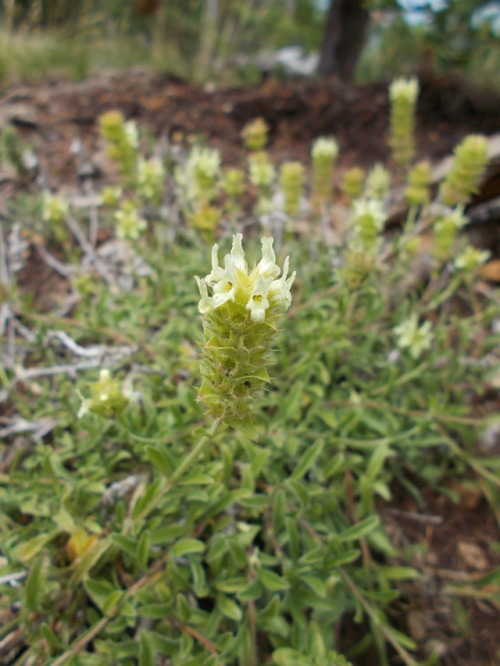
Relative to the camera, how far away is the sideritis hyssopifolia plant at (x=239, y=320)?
135 centimetres

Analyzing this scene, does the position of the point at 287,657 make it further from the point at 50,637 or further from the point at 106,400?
the point at 106,400

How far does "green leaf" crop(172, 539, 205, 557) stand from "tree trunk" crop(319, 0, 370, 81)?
5.22m

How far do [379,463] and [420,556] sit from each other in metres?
0.66

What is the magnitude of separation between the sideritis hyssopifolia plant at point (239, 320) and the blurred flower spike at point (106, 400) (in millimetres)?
649

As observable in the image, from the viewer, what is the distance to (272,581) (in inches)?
81.1

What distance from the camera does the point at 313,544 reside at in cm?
225

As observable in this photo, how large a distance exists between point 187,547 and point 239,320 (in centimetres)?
112

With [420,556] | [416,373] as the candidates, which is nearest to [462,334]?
[416,373]

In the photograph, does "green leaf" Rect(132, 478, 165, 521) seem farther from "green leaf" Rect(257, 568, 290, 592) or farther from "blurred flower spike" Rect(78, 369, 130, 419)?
"green leaf" Rect(257, 568, 290, 592)

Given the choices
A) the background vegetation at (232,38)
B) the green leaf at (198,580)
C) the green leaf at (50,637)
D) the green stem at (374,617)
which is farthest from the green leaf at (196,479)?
the background vegetation at (232,38)

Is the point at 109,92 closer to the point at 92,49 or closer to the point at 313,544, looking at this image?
the point at 313,544

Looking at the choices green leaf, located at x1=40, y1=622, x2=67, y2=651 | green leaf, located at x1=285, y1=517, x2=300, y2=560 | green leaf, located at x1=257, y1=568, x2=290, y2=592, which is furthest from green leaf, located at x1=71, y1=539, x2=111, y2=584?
green leaf, located at x1=285, y1=517, x2=300, y2=560

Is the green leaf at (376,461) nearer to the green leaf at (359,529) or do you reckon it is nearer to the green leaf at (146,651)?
the green leaf at (359,529)

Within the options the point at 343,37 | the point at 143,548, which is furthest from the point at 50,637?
the point at 343,37
